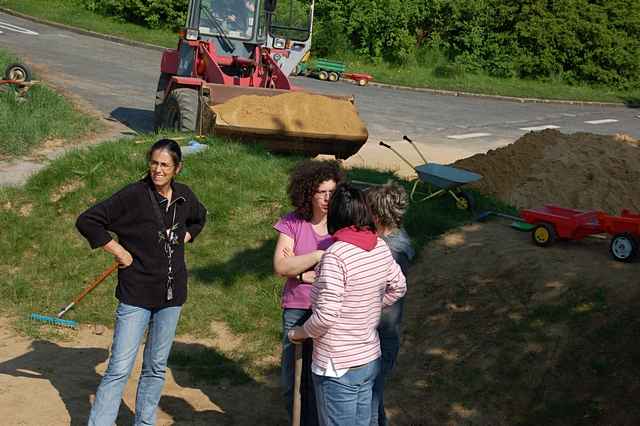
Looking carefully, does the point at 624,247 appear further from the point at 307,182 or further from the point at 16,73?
the point at 16,73

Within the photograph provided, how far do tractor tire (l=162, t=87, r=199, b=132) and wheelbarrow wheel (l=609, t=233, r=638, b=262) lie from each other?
662 cm

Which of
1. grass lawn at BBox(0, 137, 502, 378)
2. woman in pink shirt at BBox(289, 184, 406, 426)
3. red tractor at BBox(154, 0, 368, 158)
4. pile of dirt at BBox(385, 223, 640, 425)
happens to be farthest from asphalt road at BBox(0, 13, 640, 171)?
woman in pink shirt at BBox(289, 184, 406, 426)

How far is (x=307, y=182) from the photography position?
4.82m

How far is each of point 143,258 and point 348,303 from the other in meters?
1.39

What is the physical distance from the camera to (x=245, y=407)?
20.9ft

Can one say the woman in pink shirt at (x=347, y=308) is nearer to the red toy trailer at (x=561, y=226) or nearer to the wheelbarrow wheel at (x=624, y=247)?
the wheelbarrow wheel at (x=624, y=247)

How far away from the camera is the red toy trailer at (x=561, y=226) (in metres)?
7.77

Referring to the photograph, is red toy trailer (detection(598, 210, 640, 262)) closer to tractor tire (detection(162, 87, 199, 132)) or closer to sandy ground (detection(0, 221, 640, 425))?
sandy ground (detection(0, 221, 640, 425))

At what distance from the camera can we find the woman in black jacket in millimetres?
4859

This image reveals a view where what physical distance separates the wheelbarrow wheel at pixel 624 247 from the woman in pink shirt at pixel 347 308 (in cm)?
378

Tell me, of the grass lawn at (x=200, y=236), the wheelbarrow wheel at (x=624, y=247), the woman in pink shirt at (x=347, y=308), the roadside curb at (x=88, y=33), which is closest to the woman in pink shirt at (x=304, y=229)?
→ the woman in pink shirt at (x=347, y=308)

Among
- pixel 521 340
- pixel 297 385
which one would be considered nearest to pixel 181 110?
pixel 521 340

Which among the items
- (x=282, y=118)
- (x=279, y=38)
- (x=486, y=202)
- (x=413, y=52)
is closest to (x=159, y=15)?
(x=413, y=52)

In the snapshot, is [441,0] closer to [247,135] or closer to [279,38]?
[279,38]
